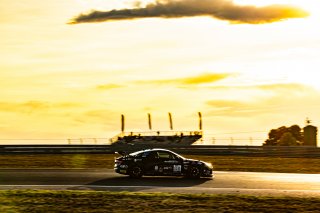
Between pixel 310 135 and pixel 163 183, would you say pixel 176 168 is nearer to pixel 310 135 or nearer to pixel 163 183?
pixel 163 183

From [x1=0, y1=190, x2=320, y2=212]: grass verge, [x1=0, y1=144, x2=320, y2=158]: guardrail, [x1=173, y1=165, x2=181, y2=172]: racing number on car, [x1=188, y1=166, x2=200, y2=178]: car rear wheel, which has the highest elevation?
[x1=0, y1=144, x2=320, y2=158]: guardrail

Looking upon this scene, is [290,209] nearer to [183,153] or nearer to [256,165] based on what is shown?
[256,165]

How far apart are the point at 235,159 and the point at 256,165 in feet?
12.8

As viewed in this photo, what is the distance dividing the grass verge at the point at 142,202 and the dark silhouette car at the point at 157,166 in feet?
23.7

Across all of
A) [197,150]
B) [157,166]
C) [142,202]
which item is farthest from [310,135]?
[142,202]

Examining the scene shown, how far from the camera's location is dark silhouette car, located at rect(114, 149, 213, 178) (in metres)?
26.7

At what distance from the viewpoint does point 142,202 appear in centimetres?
1778

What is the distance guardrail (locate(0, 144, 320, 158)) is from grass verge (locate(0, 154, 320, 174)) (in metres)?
0.63

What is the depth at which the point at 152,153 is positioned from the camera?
2706cm

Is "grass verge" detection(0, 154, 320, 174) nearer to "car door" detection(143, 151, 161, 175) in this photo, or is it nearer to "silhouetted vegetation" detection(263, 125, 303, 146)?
"car door" detection(143, 151, 161, 175)

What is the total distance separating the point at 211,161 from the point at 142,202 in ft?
74.1

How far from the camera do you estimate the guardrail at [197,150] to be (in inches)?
1751

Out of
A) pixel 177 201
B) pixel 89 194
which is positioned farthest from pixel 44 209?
pixel 177 201

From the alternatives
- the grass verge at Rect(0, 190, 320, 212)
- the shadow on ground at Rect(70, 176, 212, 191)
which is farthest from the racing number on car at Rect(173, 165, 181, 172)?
the grass verge at Rect(0, 190, 320, 212)
